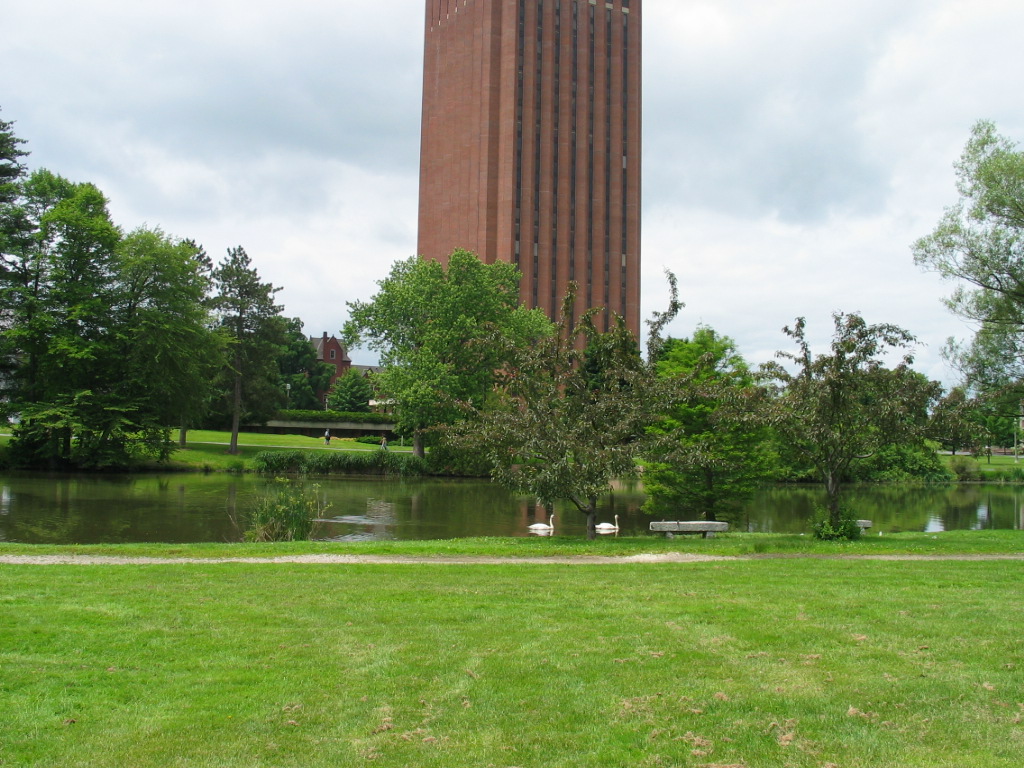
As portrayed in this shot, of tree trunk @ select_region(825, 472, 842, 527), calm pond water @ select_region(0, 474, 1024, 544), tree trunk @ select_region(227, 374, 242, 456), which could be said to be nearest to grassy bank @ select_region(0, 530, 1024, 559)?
tree trunk @ select_region(825, 472, 842, 527)

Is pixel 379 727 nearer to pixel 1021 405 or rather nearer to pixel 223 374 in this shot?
pixel 1021 405

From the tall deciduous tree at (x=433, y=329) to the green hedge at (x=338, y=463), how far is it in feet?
6.95

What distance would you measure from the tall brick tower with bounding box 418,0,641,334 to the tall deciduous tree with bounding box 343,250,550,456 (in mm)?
36056

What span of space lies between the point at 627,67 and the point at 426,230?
1259 inches

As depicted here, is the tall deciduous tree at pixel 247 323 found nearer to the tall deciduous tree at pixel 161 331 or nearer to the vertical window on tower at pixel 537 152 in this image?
the tall deciduous tree at pixel 161 331

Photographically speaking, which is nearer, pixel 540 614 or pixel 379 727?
pixel 379 727

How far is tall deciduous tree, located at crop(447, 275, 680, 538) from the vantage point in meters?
18.4

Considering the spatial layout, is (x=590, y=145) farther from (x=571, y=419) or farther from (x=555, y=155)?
(x=571, y=419)

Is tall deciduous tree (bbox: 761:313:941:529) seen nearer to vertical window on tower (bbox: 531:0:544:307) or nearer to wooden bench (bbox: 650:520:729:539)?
Answer: wooden bench (bbox: 650:520:729:539)

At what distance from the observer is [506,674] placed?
702cm

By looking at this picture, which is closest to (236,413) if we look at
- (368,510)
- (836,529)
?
(368,510)

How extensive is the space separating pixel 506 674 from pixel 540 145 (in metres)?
93.3

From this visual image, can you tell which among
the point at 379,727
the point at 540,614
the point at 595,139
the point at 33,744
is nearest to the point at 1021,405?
the point at 540,614

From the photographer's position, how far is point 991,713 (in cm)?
612
